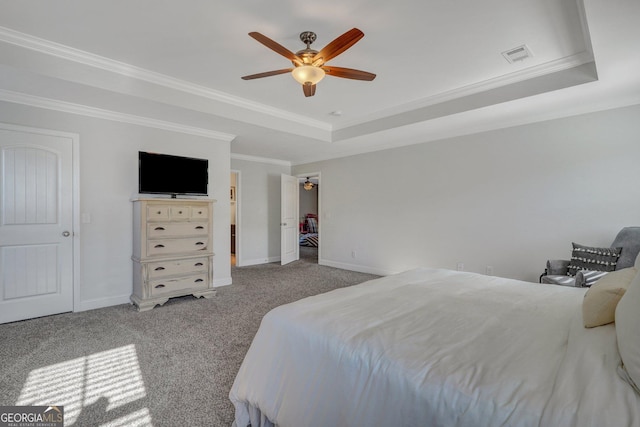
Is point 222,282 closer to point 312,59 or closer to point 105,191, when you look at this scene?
point 105,191

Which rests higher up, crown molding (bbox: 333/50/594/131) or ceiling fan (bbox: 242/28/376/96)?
crown molding (bbox: 333/50/594/131)

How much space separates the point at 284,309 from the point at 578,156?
3938 millimetres

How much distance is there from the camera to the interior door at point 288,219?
21.2 ft

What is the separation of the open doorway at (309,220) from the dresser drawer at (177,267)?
3199mm

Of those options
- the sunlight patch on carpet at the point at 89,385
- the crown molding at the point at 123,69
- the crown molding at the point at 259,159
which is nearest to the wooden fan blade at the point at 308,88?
the crown molding at the point at 123,69

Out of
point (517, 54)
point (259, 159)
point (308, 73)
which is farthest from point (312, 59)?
point (259, 159)

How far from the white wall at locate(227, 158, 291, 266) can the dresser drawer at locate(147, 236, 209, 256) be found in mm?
2243

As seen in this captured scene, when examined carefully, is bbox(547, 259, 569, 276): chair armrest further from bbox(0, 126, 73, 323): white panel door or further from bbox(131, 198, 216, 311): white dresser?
bbox(0, 126, 73, 323): white panel door

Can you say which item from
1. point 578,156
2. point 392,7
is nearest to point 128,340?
point 392,7

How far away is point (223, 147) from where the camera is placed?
183 inches

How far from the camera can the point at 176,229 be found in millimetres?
3793

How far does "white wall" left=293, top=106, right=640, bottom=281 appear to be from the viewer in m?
3.34

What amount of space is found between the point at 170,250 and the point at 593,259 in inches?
183

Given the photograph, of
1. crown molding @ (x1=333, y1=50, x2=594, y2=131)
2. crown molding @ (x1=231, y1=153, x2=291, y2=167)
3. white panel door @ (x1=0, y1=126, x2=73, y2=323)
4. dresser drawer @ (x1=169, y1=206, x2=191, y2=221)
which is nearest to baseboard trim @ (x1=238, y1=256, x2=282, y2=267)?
crown molding @ (x1=231, y1=153, x2=291, y2=167)
